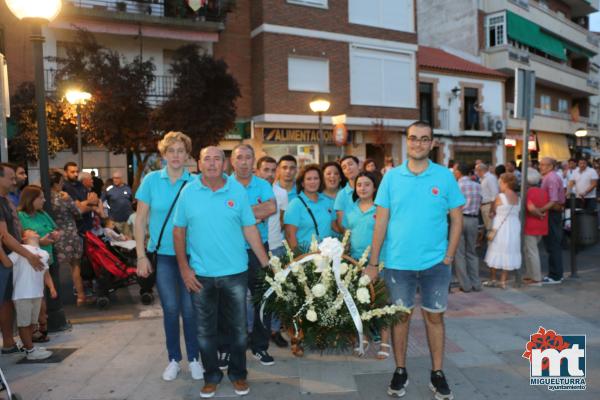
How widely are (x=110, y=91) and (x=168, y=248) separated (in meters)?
10.6

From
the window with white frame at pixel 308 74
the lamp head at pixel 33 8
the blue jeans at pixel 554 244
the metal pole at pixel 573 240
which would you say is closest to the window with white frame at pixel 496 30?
the window with white frame at pixel 308 74

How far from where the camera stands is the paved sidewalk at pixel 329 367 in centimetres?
398

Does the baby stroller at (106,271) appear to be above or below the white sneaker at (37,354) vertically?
above

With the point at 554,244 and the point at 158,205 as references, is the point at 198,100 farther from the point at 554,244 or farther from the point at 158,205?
the point at 158,205

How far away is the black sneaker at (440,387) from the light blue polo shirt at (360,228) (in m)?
1.39

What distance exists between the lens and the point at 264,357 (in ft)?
15.1

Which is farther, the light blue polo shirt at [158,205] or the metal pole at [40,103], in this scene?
the metal pole at [40,103]

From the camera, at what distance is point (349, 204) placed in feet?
16.8

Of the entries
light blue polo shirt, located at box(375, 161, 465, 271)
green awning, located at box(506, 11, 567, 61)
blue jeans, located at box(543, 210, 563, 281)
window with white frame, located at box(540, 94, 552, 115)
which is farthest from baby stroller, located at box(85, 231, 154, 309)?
window with white frame, located at box(540, 94, 552, 115)

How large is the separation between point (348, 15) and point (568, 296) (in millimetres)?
15489

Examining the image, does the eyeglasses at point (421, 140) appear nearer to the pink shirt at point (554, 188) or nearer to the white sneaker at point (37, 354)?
the white sneaker at point (37, 354)

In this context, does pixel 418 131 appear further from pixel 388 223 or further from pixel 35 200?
pixel 35 200

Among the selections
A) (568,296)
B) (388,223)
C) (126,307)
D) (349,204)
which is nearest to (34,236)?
(126,307)

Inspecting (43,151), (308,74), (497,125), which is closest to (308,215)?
(43,151)
